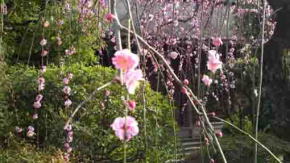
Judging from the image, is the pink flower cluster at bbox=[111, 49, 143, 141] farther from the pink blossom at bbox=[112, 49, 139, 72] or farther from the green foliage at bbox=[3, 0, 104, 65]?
the green foliage at bbox=[3, 0, 104, 65]

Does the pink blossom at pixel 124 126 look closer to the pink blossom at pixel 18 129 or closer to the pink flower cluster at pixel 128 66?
the pink flower cluster at pixel 128 66

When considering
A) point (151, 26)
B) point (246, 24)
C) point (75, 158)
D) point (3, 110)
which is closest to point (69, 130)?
point (75, 158)

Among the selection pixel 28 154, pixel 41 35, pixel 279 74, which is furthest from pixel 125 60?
pixel 41 35

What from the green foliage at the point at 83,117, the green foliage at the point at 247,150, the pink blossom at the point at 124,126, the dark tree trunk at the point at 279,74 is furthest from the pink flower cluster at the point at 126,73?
the dark tree trunk at the point at 279,74

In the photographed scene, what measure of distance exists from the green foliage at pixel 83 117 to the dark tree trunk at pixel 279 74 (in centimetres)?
134

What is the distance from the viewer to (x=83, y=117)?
5.38 m

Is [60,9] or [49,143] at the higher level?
[60,9]

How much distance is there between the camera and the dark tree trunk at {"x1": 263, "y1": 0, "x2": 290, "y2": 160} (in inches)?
241

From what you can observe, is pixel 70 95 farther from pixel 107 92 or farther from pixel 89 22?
pixel 89 22

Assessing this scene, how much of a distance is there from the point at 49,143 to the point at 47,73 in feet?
2.50

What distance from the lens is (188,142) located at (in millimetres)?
9180

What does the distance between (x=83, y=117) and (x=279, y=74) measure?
228 cm

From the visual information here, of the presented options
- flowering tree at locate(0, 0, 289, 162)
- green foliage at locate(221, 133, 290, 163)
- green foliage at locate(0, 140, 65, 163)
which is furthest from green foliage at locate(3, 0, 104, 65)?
green foliage at locate(221, 133, 290, 163)

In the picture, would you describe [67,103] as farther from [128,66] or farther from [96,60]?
[128,66]
